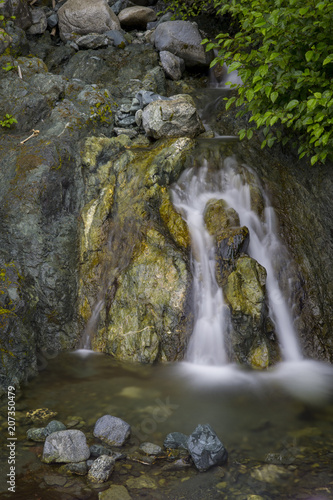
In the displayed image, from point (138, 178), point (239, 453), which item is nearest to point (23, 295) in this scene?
point (138, 178)

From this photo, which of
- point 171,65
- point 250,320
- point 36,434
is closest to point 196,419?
point 36,434

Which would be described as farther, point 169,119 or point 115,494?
point 169,119

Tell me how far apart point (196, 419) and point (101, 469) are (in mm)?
1212

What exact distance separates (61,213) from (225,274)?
112 inches

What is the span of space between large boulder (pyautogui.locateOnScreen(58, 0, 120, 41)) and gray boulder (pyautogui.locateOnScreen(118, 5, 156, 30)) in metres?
0.82

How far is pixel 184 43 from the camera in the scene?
1055 centimetres

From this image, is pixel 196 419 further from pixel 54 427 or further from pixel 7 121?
pixel 7 121

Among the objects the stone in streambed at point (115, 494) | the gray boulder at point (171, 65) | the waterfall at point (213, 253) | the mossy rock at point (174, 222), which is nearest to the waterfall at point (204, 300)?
the waterfall at point (213, 253)

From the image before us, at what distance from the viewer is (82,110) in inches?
295

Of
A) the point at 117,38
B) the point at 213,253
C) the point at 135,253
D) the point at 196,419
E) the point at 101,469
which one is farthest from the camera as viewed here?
the point at 117,38

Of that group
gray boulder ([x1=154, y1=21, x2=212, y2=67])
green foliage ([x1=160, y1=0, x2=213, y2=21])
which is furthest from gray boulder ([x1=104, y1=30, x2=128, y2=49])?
green foliage ([x1=160, y1=0, x2=213, y2=21])

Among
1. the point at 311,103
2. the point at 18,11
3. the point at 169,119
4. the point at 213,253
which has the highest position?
the point at 18,11

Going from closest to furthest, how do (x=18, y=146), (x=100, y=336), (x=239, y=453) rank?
(x=239, y=453) → (x=100, y=336) → (x=18, y=146)

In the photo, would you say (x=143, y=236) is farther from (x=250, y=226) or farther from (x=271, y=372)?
(x=271, y=372)
